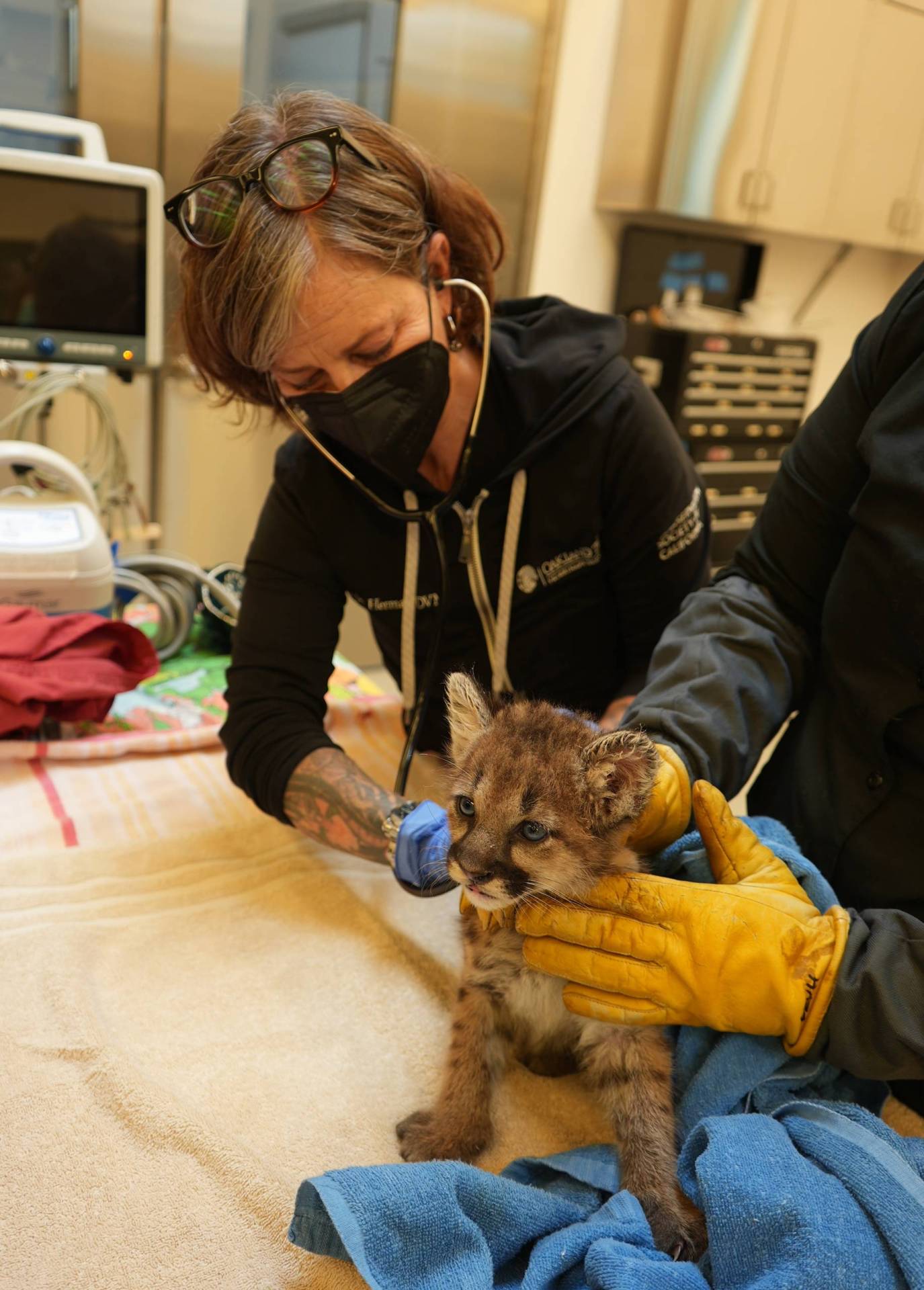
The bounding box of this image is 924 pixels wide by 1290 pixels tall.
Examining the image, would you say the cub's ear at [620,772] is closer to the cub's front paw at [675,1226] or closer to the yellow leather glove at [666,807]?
the yellow leather glove at [666,807]

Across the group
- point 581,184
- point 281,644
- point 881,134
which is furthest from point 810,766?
point 881,134

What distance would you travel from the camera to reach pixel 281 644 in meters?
1.79

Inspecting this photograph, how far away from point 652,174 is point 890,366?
379 cm

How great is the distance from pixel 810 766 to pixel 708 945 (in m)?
0.39

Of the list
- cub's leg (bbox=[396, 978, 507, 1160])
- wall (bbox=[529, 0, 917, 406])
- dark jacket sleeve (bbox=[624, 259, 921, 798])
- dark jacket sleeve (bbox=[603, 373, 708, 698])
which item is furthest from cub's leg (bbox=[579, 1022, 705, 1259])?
wall (bbox=[529, 0, 917, 406])

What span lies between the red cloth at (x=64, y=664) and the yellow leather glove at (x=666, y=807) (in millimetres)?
1175

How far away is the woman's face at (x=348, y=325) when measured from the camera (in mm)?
1494

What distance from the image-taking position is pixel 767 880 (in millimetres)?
1191

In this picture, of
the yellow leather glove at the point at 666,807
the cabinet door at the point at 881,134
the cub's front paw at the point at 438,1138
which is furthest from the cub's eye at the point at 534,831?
the cabinet door at the point at 881,134

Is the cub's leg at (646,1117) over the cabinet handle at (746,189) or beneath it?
beneath

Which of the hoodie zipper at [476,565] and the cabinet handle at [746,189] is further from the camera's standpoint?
the cabinet handle at [746,189]

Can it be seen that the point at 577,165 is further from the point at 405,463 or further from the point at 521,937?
the point at 521,937

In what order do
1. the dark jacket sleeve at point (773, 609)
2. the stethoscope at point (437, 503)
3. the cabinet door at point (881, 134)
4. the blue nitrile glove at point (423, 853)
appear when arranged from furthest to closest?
the cabinet door at point (881, 134)
the stethoscope at point (437, 503)
the blue nitrile glove at point (423, 853)
the dark jacket sleeve at point (773, 609)

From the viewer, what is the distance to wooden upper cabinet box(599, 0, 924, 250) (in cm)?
442
